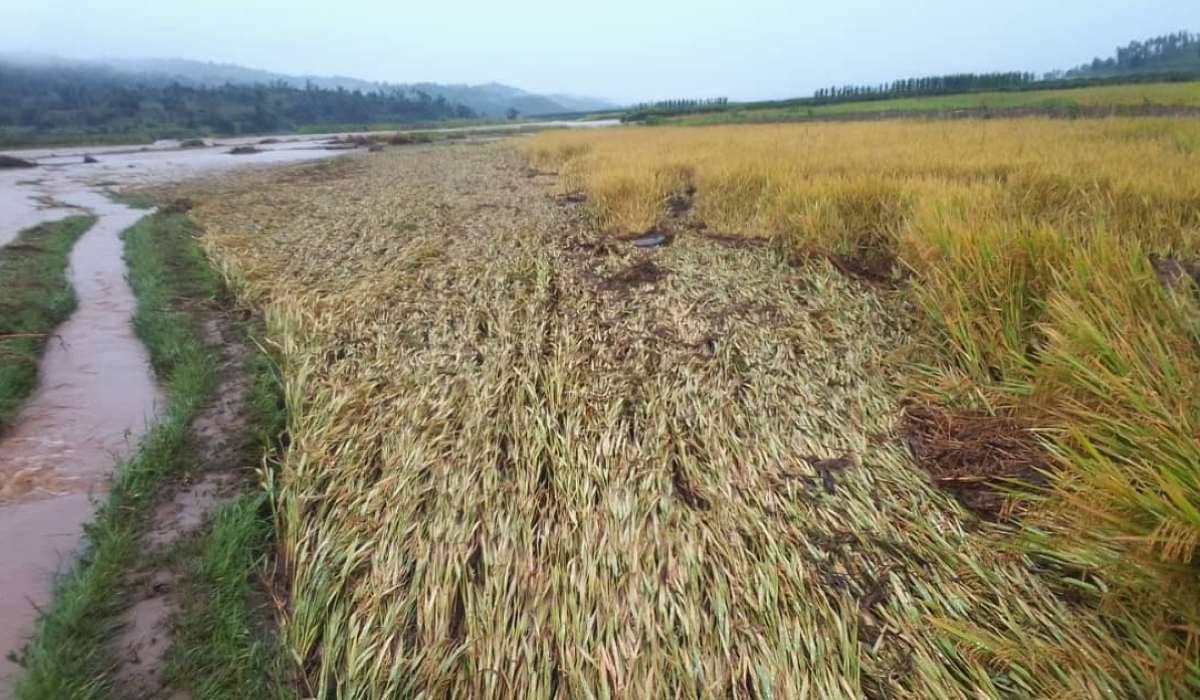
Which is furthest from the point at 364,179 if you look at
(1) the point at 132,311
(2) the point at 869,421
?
(2) the point at 869,421

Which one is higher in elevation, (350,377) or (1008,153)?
(1008,153)

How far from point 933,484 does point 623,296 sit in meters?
3.04

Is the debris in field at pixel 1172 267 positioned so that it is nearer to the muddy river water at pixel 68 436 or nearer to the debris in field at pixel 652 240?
the debris in field at pixel 652 240

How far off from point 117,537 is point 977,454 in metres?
3.59

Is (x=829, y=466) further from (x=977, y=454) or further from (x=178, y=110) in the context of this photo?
(x=178, y=110)

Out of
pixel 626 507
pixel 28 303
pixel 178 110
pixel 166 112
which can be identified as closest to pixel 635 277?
pixel 626 507

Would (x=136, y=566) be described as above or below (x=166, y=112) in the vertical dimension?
below

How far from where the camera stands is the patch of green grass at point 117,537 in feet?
5.96

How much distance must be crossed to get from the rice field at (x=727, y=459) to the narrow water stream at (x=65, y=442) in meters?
0.81

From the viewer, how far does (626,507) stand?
2.54 meters

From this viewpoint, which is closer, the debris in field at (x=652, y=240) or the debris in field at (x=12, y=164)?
the debris in field at (x=652, y=240)

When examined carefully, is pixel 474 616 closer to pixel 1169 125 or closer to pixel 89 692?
pixel 89 692

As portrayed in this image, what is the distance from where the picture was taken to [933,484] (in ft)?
8.18

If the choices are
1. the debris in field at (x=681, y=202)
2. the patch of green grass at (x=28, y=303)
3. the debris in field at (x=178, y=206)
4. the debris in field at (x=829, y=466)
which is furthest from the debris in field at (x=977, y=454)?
the debris in field at (x=178, y=206)
